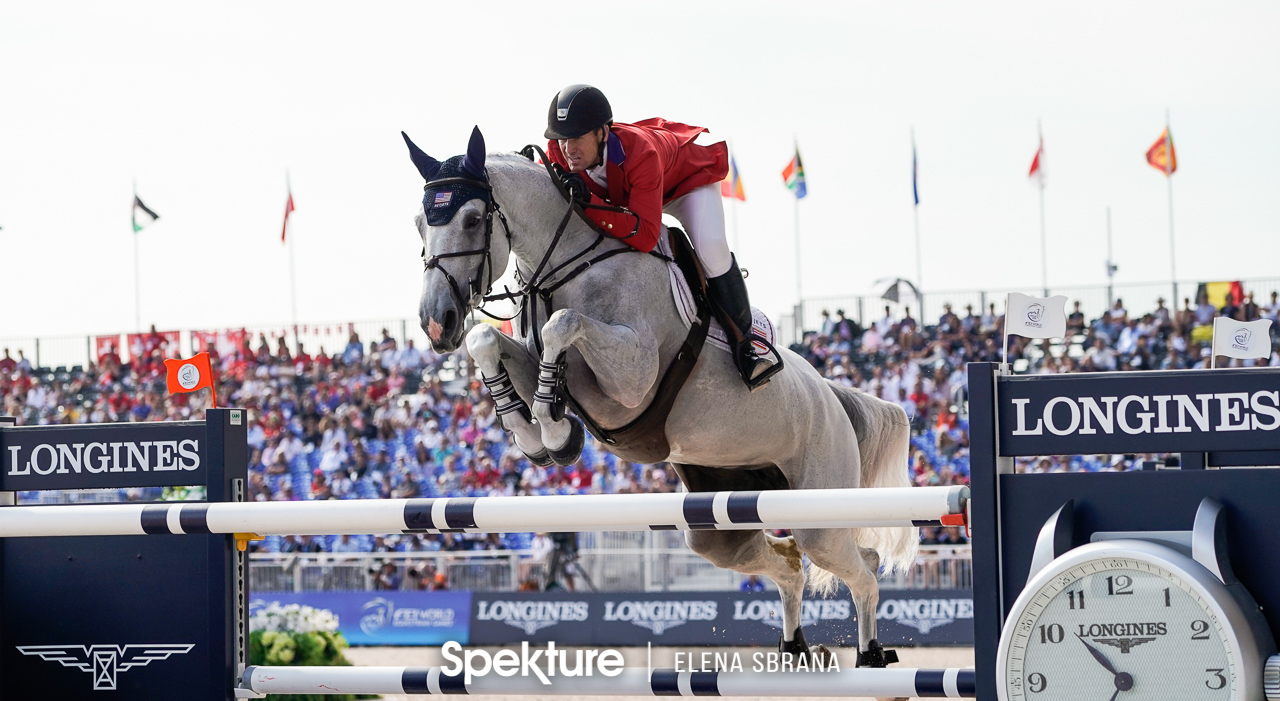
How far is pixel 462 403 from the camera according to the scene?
15102mm

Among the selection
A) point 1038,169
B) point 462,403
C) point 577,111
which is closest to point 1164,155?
point 1038,169

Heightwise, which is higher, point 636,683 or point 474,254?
point 474,254

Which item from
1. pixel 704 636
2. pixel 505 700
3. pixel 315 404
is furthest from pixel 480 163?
pixel 315 404

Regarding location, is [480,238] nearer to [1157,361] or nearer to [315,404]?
[1157,361]

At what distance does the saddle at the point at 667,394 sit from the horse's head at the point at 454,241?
503mm

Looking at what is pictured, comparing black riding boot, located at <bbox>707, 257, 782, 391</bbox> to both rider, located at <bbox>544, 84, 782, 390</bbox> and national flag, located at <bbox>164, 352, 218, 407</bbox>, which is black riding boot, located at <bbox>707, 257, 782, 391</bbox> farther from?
national flag, located at <bbox>164, 352, 218, 407</bbox>

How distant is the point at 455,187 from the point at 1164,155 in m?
15.7

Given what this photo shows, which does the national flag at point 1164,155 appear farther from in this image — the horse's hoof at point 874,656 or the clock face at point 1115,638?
the clock face at point 1115,638

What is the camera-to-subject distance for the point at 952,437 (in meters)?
12.6

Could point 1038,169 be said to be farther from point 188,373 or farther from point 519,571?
point 188,373

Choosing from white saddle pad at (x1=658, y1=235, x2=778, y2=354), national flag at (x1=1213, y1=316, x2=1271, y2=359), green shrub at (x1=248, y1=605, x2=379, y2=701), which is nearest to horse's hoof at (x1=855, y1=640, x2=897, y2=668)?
white saddle pad at (x1=658, y1=235, x2=778, y2=354)

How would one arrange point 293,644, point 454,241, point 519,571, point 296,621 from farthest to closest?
point 519,571
point 296,621
point 293,644
point 454,241

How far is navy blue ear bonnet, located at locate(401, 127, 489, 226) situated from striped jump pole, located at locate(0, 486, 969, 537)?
89 cm

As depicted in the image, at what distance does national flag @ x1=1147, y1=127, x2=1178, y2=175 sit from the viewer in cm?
1728
